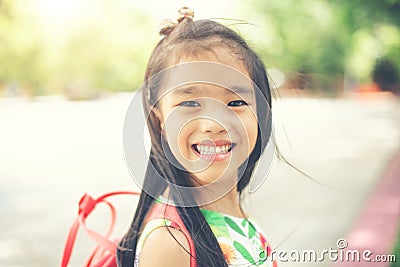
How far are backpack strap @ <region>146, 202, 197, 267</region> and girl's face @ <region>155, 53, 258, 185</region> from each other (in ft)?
0.23

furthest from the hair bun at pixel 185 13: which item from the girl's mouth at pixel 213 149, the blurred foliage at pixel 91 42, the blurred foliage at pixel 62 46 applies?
the blurred foliage at pixel 62 46

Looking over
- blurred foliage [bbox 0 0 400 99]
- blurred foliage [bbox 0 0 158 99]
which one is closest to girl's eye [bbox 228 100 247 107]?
blurred foliage [bbox 0 0 400 99]

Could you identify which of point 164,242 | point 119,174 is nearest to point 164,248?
point 164,242

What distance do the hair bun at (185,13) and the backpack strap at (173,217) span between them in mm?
308

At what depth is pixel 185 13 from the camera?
100 cm

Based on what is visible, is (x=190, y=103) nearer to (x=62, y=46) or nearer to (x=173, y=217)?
(x=173, y=217)

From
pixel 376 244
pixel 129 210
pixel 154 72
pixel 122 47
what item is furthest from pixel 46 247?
pixel 122 47

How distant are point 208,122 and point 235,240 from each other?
225mm

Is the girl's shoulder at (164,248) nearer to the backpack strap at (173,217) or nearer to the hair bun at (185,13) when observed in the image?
the backpack strap at (173,217)

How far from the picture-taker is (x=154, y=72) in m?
0.96

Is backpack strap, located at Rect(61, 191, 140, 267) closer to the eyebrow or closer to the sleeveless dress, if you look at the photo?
the sleeveless dress

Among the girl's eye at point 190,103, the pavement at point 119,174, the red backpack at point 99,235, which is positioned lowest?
the red backpack at point 99,235

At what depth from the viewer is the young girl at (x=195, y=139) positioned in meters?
0.92

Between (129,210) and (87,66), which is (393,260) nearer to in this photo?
(129,210)
